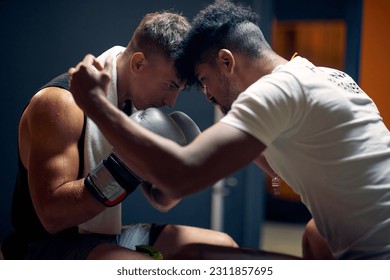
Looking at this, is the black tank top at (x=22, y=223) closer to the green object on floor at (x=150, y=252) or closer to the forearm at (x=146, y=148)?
the green object on floor at (x=150, y=252)

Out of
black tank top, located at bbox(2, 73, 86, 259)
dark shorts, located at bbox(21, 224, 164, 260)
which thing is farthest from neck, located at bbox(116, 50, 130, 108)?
dark shorts, located at bbox(21, 224, 164, 260)

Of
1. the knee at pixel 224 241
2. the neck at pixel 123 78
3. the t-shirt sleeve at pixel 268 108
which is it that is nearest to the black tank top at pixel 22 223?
the neck at pixel 123 78

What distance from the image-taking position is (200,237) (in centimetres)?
151

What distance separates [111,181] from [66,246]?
0.97 ft

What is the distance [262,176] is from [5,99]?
1421 mm

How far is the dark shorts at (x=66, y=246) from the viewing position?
1.27 metres

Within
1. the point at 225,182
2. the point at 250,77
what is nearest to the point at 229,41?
the point at 250,77

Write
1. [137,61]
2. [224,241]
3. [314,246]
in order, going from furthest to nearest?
[224,241]
[137,61]
[314,246]

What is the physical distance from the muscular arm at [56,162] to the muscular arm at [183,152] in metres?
0.29

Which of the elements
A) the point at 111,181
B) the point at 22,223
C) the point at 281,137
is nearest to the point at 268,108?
the point at 281,137

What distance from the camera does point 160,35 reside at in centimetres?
137

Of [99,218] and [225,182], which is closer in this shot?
[99,218]

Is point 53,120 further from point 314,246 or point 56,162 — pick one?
point 314,246
